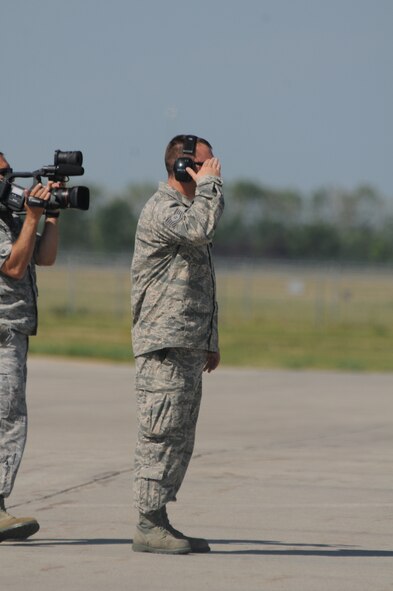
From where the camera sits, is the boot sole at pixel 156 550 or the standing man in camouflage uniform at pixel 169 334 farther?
the boot sole at pixel 156 550

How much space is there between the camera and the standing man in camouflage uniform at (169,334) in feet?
23.0

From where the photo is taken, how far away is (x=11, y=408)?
7.43 metres

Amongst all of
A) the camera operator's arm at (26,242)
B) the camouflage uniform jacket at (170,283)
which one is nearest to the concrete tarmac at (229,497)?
the camouflage uniform jacket at (170,283)

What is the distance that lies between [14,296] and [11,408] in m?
0.58

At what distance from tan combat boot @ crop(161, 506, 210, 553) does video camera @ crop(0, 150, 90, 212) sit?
1606mm

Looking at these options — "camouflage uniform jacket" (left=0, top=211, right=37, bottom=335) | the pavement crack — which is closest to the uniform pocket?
"camouflage uniform jacket" (left=0, top=211, right=37, bottom=335)

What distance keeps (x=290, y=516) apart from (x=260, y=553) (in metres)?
1.26

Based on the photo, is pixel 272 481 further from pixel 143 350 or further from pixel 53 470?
pixel 143 350

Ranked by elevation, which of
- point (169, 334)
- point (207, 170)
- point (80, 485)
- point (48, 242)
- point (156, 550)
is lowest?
point (80, 485)

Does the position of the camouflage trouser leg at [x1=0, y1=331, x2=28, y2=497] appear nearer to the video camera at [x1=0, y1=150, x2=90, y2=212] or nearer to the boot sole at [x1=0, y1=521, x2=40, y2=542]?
the boot sole at [x1=0, y1=521, x2=40, y2=542]

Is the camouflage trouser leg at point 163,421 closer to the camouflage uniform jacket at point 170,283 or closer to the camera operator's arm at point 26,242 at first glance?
the camouflage uniform jacket at point 170,283

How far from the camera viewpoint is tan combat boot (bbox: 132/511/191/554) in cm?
710

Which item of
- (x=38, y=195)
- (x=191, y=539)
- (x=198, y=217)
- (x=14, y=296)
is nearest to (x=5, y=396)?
(x=14, y=296)

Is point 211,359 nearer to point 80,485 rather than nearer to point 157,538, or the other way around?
point 157,538
